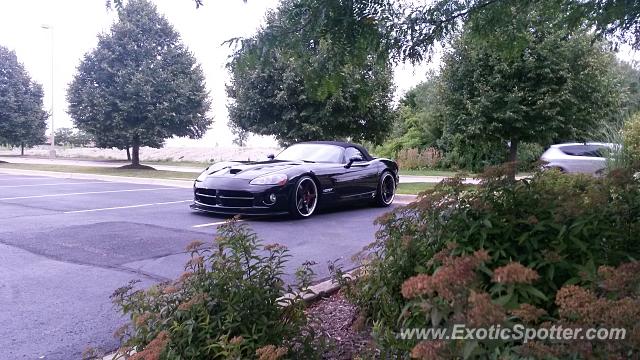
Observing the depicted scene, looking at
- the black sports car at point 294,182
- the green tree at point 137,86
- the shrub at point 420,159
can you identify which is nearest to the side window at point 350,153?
the black sports car at point 294,182

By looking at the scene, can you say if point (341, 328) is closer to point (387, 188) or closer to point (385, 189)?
point (385, 189)

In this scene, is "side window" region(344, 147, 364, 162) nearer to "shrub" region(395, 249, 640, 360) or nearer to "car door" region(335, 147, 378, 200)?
"car door" region(335, 147, 378, 200)

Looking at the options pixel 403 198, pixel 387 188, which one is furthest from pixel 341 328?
pixel 403 198

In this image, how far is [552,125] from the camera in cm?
1405

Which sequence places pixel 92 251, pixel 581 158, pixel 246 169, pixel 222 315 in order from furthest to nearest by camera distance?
pixel 581 158 → pixel 246 169 → pixel 92 251 → pixel 222 315

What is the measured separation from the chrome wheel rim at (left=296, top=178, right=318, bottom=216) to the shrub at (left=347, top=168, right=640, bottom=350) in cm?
531

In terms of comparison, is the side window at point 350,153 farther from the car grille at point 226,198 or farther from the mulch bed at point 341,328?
the mulch bed at point 341,328

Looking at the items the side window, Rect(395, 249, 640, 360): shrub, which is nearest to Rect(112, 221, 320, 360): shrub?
Rect(395, 249, 640, 360): shrub

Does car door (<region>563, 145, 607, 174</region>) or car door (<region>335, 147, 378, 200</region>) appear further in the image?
car door (<region>563, 145, 607, 174</region>)

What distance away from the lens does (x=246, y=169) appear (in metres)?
8.34

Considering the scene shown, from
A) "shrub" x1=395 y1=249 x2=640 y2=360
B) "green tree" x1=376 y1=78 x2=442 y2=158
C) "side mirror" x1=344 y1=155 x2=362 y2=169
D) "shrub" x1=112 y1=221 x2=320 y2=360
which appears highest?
"green tree" x1=376 y1=78 x2=442 y2=158

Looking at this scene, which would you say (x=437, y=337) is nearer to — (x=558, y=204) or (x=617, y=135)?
(x=558, y=204)

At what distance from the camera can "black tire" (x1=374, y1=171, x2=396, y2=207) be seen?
10.3 metres

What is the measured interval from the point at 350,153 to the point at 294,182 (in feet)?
6.51
